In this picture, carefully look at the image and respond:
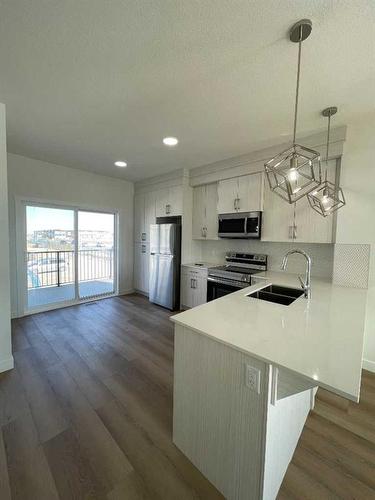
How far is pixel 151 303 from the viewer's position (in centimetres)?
452

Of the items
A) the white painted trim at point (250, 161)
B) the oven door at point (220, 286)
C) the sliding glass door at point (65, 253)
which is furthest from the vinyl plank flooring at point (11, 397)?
the white painted trim at point (250, 161)

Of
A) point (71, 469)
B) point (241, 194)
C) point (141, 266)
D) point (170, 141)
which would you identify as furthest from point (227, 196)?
point (71, 469)

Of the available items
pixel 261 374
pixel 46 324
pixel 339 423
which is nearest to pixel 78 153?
pixel 46 324

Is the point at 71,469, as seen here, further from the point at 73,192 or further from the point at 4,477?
the point at 73,192

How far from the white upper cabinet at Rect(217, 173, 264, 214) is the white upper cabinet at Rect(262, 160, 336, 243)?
13 cm

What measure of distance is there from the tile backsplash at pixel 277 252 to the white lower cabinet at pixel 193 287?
1.91ft

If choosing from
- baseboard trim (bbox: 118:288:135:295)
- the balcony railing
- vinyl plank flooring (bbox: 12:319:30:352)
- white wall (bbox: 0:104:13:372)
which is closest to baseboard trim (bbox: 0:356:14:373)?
white wall (bbox: 0:104:13:372)

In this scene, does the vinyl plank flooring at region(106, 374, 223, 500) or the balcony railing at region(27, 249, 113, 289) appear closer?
the vinyl plank flooring at region(106, 374, 223, 500)

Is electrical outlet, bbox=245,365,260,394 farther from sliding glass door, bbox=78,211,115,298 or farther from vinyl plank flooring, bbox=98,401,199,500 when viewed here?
sliding glass door, bbox=78,211,115,298

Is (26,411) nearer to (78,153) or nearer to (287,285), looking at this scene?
(287,285)

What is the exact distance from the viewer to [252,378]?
102 centimetres

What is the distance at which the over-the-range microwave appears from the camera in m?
3.16

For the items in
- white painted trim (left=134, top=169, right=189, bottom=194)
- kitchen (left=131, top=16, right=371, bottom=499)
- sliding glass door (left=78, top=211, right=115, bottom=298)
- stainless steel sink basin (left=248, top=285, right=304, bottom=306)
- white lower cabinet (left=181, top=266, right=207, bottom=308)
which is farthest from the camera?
sliding glass door (left=78, top=211, right=115, bottom=298)

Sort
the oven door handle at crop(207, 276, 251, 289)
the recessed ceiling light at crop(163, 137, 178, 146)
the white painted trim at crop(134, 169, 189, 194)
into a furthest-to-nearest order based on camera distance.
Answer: the white painted trim at crop(134, 169, 189, 194) → the oven door handle at crop(207, 276, 251, 289) → the recessed ceiling light at crop(163, 137, 178, 146)
